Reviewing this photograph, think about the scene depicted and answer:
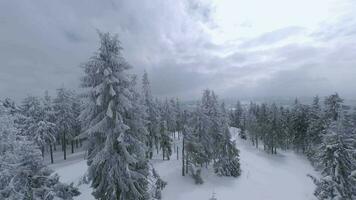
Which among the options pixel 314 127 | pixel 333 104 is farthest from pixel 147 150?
pixel 314 127

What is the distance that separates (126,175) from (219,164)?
3238cm

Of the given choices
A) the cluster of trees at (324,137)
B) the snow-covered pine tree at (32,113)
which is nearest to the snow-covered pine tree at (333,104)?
the cluster of trees at (324,137)

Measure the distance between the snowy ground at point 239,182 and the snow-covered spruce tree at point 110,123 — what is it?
18.2 meters

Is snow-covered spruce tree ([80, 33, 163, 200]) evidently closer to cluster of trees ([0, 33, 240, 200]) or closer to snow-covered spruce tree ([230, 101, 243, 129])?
cluster of trees ([0, 33, 240, 200])

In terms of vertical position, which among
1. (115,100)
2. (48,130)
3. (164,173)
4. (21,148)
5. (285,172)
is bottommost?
(285,172)

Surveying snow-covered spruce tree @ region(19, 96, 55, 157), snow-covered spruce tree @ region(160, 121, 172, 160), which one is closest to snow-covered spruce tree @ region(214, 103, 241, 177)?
snow-covered spruce tree @ region(160, 121, 172, 160)

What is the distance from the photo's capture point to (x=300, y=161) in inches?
2228

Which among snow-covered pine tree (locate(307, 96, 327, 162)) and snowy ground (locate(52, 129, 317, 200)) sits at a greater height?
snow-covered pine tree (locate(307, 96, 327, 162))

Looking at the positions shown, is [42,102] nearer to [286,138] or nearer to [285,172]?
[285,172]

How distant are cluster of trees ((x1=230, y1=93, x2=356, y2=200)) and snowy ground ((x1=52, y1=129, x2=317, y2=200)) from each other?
5668 mm

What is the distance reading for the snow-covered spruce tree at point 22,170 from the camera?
1288cm

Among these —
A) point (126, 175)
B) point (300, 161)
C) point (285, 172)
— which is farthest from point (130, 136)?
point (300, 161)

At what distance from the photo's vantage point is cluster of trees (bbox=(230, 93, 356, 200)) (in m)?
19.8

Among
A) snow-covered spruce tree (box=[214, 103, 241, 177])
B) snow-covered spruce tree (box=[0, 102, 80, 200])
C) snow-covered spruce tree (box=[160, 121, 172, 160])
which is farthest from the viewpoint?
snow-covered spruce tree (box=[160, 121, 172, 160])
